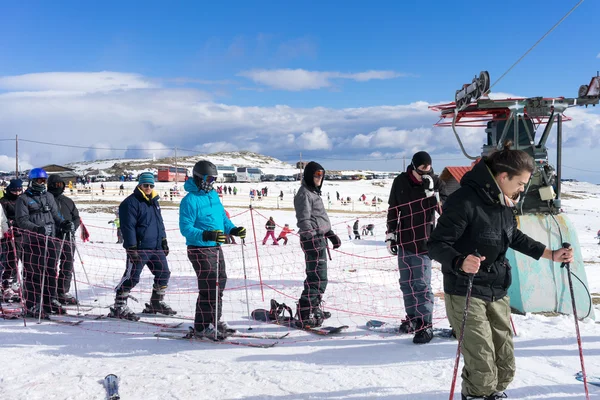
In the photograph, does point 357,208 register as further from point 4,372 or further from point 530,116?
point 4,372

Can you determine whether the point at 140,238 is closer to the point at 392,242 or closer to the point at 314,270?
the point at 314,270

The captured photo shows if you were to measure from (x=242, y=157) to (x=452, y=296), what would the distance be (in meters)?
171

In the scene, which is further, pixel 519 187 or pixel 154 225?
pixel 154 225

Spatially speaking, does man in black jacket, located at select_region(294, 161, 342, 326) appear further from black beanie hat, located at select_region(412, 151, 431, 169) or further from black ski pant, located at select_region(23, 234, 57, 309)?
black ski pant, located at select_region(23, 234, 57, 309)

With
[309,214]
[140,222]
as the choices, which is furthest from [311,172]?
[140,222]

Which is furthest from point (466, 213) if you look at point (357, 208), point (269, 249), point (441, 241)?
point (357, 208)

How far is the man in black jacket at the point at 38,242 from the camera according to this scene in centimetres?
617

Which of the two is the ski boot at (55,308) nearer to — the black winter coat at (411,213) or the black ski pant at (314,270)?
the black ski pant at (314,270)

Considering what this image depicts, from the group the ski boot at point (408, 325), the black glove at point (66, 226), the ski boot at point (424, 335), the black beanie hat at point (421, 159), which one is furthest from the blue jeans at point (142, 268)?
the black beanie hat at point (421, 159)

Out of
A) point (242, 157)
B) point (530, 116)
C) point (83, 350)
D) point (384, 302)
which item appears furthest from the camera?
point (242, 157)

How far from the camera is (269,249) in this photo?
15.6 meters

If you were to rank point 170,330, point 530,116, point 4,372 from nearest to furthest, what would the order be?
1. point 4,372
2. point 170,330
3. point 530,116

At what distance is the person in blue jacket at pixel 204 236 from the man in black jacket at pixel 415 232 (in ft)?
5.22

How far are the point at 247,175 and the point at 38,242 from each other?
67160 mm
